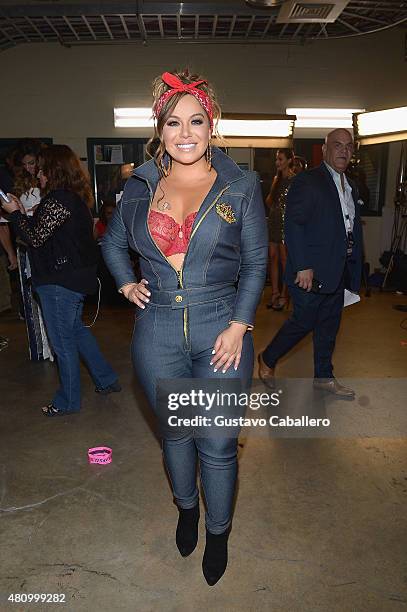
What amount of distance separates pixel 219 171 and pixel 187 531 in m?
1.36

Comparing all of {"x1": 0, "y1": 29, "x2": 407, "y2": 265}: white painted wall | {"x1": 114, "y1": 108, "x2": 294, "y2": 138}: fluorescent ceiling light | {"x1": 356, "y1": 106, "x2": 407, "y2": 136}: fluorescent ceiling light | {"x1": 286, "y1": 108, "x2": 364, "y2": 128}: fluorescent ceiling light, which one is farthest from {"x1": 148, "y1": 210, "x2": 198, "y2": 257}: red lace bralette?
{"x1": 286, "y1": 108, "x2": 364, "y2": 128}: fluorescent ceiling light

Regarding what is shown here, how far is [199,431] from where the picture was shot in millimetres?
1732

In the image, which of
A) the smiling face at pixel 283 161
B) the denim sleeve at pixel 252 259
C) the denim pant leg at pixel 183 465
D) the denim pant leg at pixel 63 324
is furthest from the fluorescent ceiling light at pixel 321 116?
the denim pant leg at pixel 183 465

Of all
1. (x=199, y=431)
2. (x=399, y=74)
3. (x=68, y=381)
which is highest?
(x=399, y=74)

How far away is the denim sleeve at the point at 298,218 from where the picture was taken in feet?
10.0

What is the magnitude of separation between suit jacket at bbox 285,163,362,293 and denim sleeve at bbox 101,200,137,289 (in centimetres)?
150

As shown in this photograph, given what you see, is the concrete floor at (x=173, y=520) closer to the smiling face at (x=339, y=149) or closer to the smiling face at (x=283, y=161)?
the smiling face at (x=339, y=149)

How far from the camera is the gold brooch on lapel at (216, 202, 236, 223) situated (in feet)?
5.24

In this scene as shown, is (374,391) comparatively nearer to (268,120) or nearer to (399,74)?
(268,120)

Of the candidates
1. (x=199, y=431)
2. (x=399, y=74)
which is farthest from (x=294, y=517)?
(x=399, y=74)

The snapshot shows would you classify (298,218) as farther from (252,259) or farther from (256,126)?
(256,126)

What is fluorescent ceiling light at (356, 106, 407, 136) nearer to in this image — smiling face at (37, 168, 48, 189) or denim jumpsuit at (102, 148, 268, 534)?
A: smiling face at (37, 168, 48, 189)

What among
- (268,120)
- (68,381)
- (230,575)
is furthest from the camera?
(268,120)

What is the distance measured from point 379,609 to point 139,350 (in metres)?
1.18
